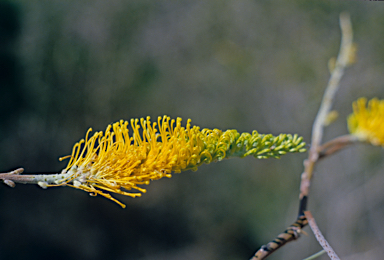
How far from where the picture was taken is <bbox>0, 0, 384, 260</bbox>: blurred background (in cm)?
75

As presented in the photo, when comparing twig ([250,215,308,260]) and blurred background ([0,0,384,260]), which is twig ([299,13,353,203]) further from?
blurred background ([0,0,384,260])

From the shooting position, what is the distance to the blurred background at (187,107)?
0.75 metres

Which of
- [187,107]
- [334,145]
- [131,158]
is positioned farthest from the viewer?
[187,107]

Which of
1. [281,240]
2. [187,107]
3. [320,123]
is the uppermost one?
[187,107]

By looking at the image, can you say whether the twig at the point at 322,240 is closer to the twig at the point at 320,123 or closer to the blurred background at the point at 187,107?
the twig at the point at 320,123

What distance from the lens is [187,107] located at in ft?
3.59

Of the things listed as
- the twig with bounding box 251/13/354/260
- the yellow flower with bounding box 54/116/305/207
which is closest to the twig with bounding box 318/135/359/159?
the twig with bounding box 251/13/354/260

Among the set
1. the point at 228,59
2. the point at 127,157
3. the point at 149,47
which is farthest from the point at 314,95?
the point at 127,157

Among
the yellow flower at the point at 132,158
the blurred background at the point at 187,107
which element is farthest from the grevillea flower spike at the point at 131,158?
the blurred background at the point at 187,107

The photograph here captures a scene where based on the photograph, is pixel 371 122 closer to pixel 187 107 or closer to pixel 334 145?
pixel 334 145

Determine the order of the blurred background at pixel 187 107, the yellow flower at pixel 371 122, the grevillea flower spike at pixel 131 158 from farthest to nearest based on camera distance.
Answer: the blurred background at pixel 187 107 < the yellow flower at pixel 371 122 < the grevillea flower spike at pixel 131 158

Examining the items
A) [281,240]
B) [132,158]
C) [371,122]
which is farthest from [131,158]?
[371,122]

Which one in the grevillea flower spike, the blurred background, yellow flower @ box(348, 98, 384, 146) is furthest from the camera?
the blurred background

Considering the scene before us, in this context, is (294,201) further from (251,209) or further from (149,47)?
(149,47)
